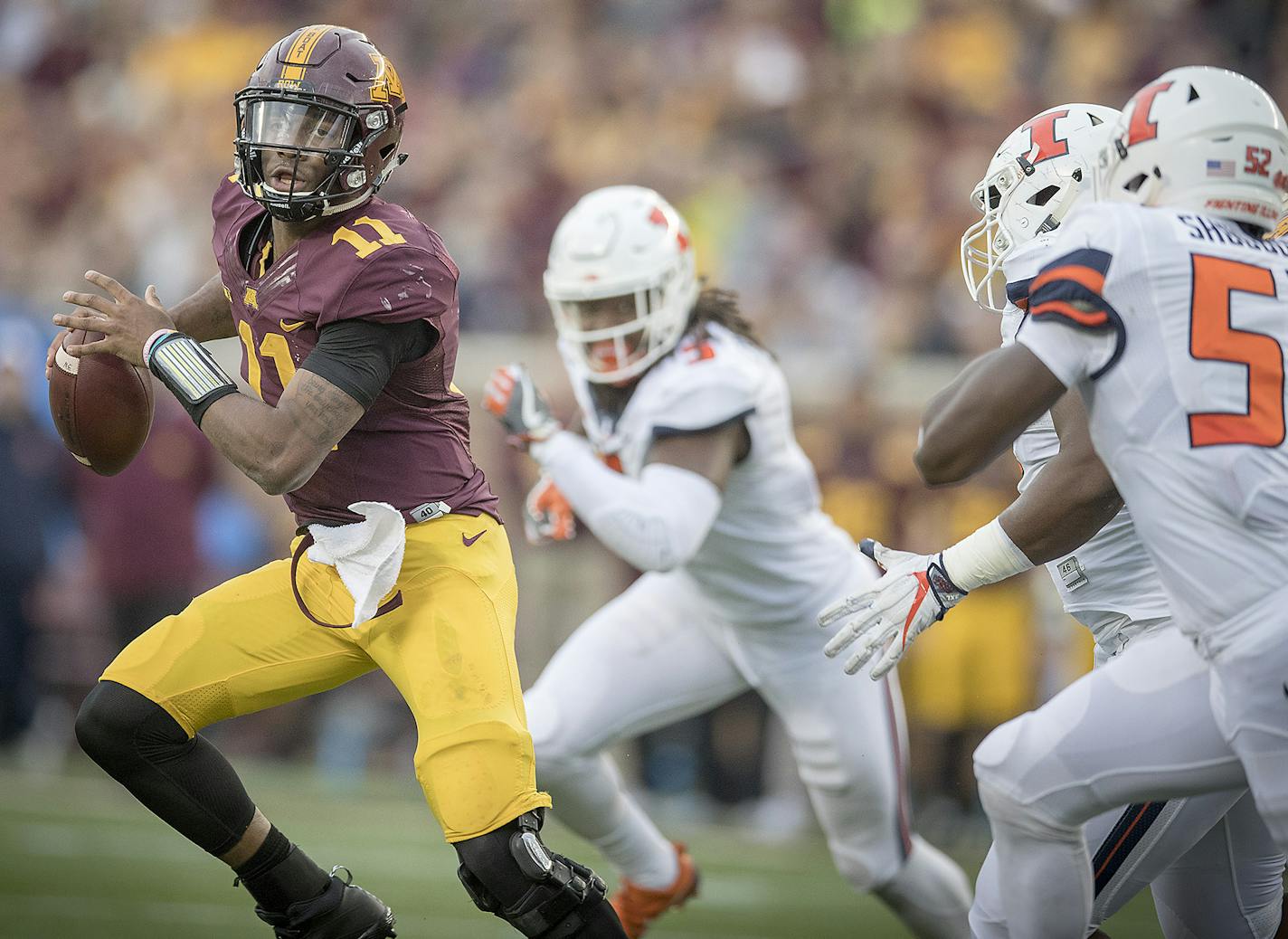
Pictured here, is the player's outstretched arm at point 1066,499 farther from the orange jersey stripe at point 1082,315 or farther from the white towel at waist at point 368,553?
the white towel at waist at point 368,553

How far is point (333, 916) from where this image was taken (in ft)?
11.6

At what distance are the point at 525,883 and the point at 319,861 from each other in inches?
120

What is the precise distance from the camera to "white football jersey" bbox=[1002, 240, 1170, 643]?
3408 millimetres

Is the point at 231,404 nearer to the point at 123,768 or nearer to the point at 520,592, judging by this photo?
the point at 123,768

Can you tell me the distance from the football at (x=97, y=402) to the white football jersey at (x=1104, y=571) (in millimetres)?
1962

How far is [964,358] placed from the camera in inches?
308

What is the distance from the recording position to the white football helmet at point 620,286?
444cm

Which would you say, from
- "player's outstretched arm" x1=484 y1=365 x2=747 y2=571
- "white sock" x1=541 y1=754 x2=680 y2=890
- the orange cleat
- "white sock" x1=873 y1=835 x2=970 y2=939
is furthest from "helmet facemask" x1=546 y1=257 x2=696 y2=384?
"white sock" x1=873 y1=835 x2=970 y2=939

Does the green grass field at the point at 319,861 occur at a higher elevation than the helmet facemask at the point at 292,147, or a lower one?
lower

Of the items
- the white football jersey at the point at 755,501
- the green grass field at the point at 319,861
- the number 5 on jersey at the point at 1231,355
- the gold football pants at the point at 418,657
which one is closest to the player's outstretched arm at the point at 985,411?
the number 5 on jersey at the point at 1231,355

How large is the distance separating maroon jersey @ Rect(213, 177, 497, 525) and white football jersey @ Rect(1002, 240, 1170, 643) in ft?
3.91

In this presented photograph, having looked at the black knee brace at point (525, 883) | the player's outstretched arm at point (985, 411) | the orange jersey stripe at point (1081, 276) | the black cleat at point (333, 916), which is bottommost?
the black cleat at point (333, 916)

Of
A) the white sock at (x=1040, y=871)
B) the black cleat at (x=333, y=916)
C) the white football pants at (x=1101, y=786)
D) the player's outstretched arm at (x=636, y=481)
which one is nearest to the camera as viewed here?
the white football pants at (x=1101, y=786)

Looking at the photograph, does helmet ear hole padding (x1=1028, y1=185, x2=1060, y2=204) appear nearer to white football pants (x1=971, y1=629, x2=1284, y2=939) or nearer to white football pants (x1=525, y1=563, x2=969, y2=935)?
white football pants (x1=971, y1=629, x2=1284, y2=939)
